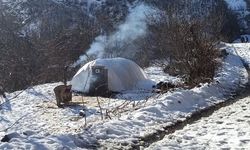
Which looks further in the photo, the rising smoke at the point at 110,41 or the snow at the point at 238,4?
the snow at the point at 238,4

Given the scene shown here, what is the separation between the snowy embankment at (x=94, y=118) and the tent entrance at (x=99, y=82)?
101 cm

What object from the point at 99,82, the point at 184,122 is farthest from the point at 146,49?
the point at 184,122

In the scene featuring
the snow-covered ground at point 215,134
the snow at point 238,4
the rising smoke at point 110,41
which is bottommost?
the snow-covered ground at point 215,134

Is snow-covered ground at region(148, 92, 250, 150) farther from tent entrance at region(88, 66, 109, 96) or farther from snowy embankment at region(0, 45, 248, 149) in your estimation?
tent entrance at region(88, 66, 109, 96)

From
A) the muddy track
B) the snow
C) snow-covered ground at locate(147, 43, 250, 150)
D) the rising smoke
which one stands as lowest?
the muddy track

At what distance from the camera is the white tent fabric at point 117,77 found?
17141 millimetres

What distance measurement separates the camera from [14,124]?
12.0 m

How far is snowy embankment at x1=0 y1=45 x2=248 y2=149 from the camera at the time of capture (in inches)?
331

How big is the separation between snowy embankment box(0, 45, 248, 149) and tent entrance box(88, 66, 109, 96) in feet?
3.33

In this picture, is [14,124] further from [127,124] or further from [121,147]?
[121,147]

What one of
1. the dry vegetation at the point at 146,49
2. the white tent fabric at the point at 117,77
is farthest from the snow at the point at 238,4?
the white tent fabric at the point at 117,77

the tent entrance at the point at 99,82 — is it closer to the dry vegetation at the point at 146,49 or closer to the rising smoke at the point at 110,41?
the dry vegetation at the point at 146,49

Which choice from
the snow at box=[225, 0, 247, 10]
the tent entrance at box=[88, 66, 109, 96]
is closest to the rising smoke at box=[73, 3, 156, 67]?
the tent entrance at box=[88, 66, 109, 96]

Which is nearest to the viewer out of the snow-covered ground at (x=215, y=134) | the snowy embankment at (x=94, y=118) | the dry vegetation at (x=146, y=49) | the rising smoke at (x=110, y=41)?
the snow-covered ground at (x=215, y=134)
